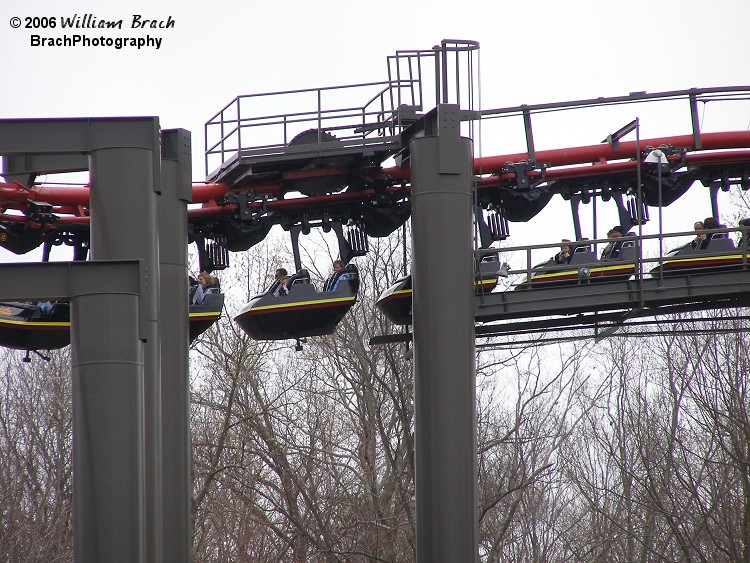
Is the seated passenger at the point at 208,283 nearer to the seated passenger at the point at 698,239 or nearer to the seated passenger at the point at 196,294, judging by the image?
the seated passenger at the point at 196,294

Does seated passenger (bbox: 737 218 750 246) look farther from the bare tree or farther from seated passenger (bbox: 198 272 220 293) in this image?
the bare tree

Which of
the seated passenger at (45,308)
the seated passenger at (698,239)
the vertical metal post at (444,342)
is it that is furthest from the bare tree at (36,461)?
the seated passenger at (698,239)

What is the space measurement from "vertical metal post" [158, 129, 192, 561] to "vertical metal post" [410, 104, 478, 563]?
9.93ft

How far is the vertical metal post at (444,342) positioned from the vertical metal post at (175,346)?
9.93ft

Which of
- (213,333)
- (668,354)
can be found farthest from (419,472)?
(668,354)

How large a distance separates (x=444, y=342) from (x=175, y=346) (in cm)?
351

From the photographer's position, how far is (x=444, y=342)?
1672 centimetres

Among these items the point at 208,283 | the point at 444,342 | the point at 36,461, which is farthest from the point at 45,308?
the point at 36,461

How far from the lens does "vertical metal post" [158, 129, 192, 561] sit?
56.2 feet

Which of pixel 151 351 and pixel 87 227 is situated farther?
pixel 87 227

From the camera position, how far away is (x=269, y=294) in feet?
65.6

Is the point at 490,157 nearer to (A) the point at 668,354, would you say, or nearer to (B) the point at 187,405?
(B) the point at 187,405

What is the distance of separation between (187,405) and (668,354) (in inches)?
744

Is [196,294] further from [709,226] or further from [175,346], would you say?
[709,226]
